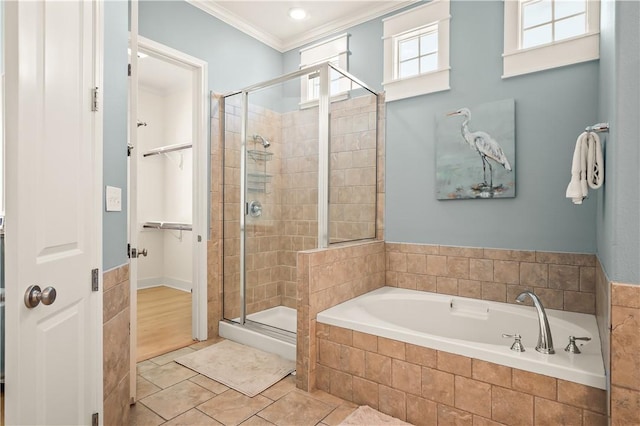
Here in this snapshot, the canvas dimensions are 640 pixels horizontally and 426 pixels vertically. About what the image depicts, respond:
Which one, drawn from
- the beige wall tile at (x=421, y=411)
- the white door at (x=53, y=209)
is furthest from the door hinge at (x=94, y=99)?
the beige wall tile at (x=421, y=411)

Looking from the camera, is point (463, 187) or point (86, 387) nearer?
point (86, 387)

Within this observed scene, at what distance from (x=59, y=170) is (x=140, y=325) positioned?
283cm

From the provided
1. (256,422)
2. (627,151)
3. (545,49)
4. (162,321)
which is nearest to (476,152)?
(545,49)

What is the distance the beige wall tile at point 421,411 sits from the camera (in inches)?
75.2

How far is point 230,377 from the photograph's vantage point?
246 centimetres

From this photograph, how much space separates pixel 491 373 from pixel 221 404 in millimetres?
1531

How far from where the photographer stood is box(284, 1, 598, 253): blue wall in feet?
7.98

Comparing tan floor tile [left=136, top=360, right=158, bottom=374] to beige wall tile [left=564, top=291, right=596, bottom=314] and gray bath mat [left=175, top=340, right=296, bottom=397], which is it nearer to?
gray bath mat [left=175, top=340, right=296, bottom=397]

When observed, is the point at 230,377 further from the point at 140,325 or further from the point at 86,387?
the point at 140,325

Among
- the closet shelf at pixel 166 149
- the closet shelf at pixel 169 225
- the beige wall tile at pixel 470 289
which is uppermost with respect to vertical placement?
the closet shelf at pixel 166 149

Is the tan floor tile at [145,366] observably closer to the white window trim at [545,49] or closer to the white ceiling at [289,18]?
the white ceiling at [289,18]

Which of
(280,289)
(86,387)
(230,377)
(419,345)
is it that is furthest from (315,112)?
(86,387)

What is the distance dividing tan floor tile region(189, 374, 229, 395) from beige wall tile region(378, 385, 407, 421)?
3.27 feet

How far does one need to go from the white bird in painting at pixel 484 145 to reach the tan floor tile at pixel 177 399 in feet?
8.21
